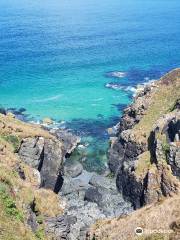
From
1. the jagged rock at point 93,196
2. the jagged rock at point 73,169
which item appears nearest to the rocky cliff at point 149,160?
the jagged rock at point 93,196

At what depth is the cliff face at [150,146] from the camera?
71000 millimetres

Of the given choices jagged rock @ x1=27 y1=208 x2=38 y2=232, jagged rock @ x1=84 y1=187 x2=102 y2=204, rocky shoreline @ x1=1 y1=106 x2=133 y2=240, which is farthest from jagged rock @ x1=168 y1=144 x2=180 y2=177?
jagged rock @ x1=27 y1=208 x2=38 y2=232

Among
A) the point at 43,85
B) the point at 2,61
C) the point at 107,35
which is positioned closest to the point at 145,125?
the point at 43,85

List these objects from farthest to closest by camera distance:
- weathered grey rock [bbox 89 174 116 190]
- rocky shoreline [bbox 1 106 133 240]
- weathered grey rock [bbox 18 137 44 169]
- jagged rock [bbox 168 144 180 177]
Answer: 1. weathered grey rock [bbox 89 174 116 190]
2. weathered grey rock [bbox 18 137 44 169]
3. jagged rock [bbox 168 144 180 177]
4. rocky shoreline [bbox 1 106 133 240]

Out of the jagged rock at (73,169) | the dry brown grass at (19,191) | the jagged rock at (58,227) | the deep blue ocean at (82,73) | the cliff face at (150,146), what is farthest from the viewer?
the deep blue ocean at (82,73)

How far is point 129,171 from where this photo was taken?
249ft

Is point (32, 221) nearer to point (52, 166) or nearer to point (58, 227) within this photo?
point (58, 227)

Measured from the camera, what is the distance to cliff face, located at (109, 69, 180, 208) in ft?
233

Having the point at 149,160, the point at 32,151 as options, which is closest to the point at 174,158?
the point at 149,160

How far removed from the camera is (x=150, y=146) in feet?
261

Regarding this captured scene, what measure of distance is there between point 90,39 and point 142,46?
22.3m

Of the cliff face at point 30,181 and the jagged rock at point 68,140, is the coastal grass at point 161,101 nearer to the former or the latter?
the jagged rock at point 68,140

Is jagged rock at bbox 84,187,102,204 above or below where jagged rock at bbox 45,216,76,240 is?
below

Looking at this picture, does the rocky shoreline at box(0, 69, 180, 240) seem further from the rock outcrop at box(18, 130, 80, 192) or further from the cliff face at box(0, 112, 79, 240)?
the cliff face at box(0, 112, 79, 240)
